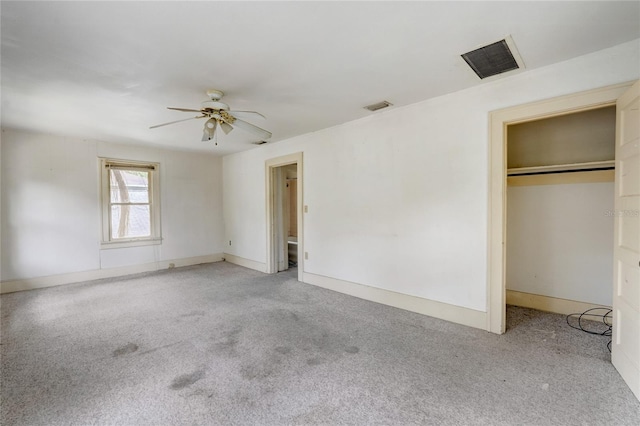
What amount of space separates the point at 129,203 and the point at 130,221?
1.14ft

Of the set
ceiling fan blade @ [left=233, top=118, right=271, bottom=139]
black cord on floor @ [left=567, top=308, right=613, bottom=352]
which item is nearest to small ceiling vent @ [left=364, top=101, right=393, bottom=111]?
ceiling fan blade @ [left=233, top=118, right=271, bottom=139]

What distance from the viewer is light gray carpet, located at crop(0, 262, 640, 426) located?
5.60 ft

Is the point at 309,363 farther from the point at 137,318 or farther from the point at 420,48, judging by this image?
the point at 420,48

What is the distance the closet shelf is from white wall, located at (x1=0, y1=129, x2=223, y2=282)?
5.91 m

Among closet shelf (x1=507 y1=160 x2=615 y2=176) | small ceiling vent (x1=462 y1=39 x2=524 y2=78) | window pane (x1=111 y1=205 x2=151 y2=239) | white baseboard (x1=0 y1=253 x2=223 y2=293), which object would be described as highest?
small ceiling vent (x1=462 y1=39 x2=524 y2=78)

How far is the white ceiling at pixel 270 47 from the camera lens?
5.63 feet

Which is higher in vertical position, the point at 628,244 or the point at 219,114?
the point at 219,114

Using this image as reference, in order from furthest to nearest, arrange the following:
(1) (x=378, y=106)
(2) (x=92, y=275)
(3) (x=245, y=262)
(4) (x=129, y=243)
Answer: (3) (x=245, y=262) → (4) (x=129, y=243) → (2) (x=92, y=275) → (1) (x=378, y=106)

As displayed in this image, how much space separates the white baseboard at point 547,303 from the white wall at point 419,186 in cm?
101

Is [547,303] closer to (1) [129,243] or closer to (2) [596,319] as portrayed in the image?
(2) [596,319]

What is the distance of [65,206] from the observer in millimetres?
4676

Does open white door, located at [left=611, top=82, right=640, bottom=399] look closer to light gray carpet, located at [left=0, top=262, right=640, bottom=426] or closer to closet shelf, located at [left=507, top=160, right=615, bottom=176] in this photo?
light gray carpet, located at [left=0, top=262, right=640, bottom=426]

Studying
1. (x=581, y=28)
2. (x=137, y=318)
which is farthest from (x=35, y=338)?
(x=581, y=28)

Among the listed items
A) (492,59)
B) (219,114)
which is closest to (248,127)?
(219,114)
